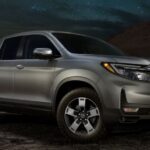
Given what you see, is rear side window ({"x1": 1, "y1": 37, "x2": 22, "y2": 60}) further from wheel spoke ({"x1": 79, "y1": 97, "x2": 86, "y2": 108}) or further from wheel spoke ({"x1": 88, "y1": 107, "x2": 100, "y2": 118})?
wheel spoke ({"x1": 88, "y1": 107, "x2": 100, "y2": 118})

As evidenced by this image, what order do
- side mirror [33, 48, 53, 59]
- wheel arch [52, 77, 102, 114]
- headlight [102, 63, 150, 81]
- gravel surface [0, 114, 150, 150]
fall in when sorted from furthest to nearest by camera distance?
side mirror [33, 48, 53, 59], wheel arch [52, 77, 102, 114], headlight [102, 63, 150, 81], gravel surface [0, 114, 150, 150]

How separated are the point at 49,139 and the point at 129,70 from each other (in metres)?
1.62

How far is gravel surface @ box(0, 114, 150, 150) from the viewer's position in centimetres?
681

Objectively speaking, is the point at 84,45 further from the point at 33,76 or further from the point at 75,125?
the point at 75,125

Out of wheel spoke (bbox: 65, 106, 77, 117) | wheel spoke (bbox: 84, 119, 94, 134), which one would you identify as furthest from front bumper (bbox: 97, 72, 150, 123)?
wheel spoke (bbox: 65, 106, 77, 117)

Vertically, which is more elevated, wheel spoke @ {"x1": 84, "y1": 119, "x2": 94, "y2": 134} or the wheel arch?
the wheel arch

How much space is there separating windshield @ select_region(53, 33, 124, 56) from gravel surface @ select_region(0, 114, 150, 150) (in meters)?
1.37

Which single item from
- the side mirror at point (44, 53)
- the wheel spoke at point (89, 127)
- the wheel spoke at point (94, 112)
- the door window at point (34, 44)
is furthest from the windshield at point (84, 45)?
the wheel spoke at point (89, 127)

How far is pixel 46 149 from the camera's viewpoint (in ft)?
21.9

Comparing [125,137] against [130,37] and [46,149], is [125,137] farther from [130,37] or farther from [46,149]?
[130,37]

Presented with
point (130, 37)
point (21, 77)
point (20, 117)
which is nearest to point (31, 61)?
point (21, 77)

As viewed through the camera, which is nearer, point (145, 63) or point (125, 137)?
point (145, 63)

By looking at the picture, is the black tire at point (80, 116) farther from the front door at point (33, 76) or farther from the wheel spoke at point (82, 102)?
the front door at point (33, 76)

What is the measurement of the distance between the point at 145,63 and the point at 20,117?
4.27 m
